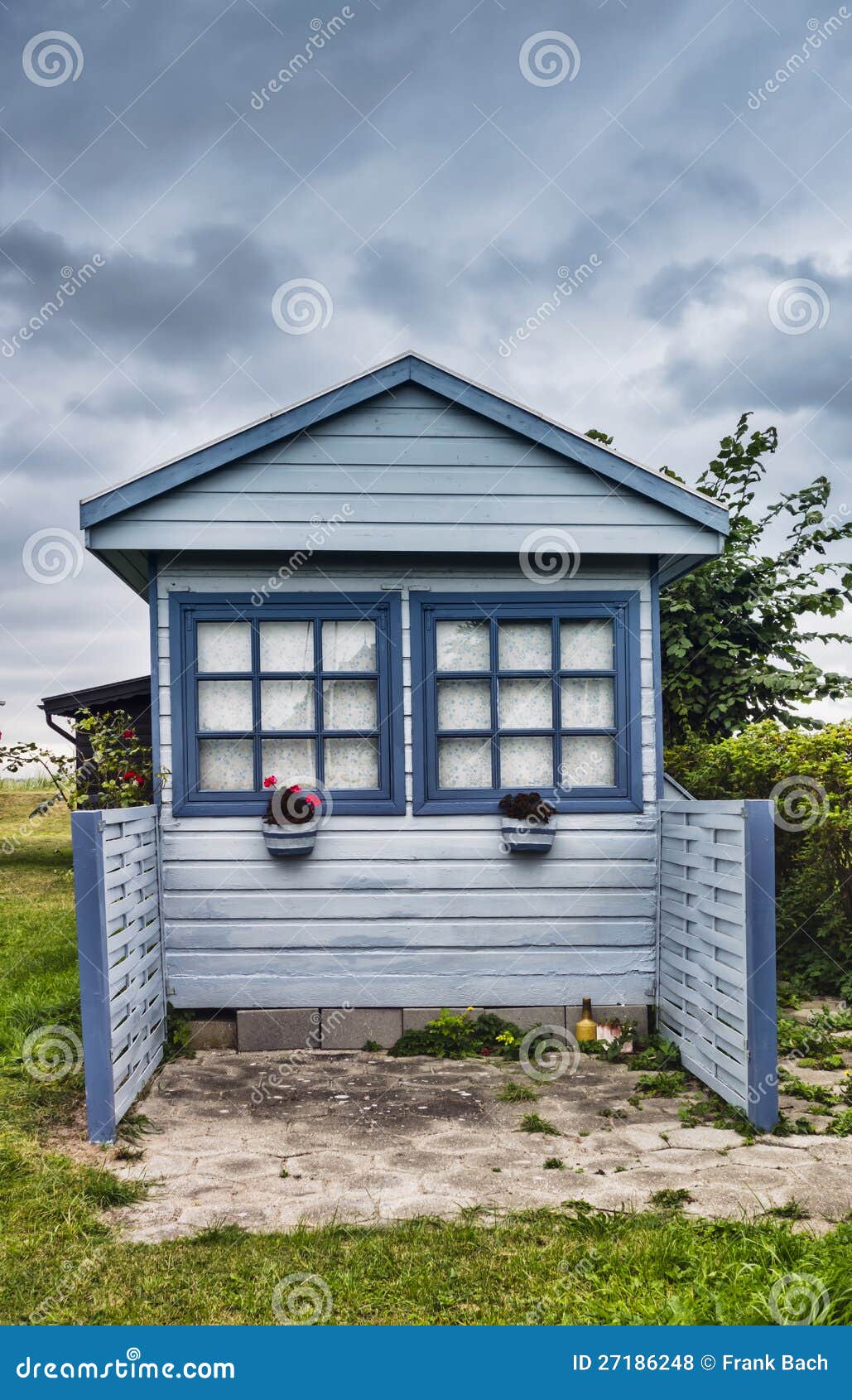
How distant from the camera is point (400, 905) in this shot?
18.1 feet

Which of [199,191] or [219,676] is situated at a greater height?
[199,191]

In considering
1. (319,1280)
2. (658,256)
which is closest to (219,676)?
(319,1280)

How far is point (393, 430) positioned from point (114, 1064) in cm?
374

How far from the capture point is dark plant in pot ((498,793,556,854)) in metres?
5.40

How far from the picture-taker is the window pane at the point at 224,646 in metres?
5.54

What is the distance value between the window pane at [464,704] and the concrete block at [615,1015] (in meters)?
1.82

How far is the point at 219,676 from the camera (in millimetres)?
5512

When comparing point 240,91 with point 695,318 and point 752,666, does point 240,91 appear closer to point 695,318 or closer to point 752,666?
point 695,318

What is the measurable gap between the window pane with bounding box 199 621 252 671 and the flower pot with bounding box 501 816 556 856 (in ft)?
6.11

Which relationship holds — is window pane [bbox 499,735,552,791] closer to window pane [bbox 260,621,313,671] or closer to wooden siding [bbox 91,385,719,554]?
wooden siding [bbox 91,385,719,554]

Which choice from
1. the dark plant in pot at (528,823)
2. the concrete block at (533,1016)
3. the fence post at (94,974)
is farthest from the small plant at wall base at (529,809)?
the fence post at (94,974)

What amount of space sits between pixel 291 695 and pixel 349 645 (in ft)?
1.55

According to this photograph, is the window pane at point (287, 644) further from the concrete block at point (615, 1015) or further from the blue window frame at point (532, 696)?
the concrete block at point (615, 1015)

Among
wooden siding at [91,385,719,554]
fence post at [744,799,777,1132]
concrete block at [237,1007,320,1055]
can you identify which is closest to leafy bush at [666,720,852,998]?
wooden siding at [91,385,719,554]
